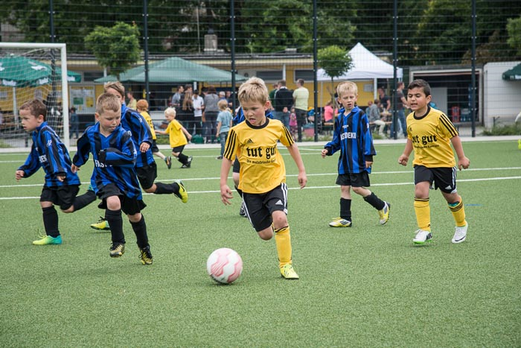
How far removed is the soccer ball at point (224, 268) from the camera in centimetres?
568

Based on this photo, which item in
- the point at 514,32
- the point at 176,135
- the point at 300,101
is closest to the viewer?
the point at 176,135

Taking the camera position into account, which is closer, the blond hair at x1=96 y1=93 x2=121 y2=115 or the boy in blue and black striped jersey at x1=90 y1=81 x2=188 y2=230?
the blond hair at x1=96 y1=93 x2=121 y2=115

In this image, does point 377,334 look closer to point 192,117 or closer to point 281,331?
point 281,331

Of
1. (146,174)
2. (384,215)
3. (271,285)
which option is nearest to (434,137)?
(384,215)

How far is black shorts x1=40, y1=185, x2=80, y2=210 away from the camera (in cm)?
802

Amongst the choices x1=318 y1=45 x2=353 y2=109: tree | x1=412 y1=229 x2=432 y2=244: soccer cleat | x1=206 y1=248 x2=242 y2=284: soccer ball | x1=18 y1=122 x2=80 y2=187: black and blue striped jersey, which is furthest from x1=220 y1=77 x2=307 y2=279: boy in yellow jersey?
x1=318 y1=45 x2=353 y2=109: tree

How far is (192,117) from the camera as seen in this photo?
2577 cm

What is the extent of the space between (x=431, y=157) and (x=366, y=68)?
22.9 meters

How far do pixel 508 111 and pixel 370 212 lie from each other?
930 inches

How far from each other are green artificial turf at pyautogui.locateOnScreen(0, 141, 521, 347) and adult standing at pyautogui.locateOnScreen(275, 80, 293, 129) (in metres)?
12.6

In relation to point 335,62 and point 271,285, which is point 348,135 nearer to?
point 271,285

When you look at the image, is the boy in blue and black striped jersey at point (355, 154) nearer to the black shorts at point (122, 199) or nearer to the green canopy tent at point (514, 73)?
the black shorts at point (122, 199)

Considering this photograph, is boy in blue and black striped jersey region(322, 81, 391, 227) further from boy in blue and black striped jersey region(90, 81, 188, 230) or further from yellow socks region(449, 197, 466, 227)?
boy in blue and black striped jersey region(90, 81, 188, 230)

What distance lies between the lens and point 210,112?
24625 millimetres
